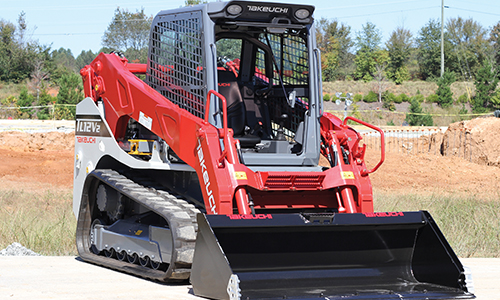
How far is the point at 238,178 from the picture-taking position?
6.08 metres

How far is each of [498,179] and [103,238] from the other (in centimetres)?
1663

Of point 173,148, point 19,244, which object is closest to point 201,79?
point 173,148

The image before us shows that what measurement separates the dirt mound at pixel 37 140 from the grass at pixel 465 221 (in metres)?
15.7

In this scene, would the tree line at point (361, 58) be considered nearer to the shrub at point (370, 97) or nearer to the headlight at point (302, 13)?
the shrub at point (370, 97)

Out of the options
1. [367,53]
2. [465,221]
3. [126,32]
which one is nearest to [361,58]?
[367,53]

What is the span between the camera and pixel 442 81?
48562 mm

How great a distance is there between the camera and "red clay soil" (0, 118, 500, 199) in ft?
64.8

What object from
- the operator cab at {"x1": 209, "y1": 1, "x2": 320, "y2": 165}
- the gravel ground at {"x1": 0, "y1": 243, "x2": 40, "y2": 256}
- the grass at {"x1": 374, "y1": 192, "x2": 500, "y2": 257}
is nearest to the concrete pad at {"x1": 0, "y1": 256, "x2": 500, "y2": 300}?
the gravel ground at {"x1": 0, "y1": 243, "x2": 40, "y2": 256}

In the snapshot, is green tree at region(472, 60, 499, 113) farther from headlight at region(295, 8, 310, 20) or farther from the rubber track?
the rubber track

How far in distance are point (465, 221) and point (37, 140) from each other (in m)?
19.3

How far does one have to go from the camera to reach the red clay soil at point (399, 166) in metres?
19.7

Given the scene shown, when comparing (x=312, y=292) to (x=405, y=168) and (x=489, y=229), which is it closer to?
(x=489, y=229)

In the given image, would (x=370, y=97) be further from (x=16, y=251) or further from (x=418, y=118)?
(x=16, y=251)

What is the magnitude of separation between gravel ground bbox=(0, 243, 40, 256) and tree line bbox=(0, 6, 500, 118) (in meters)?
25.3
